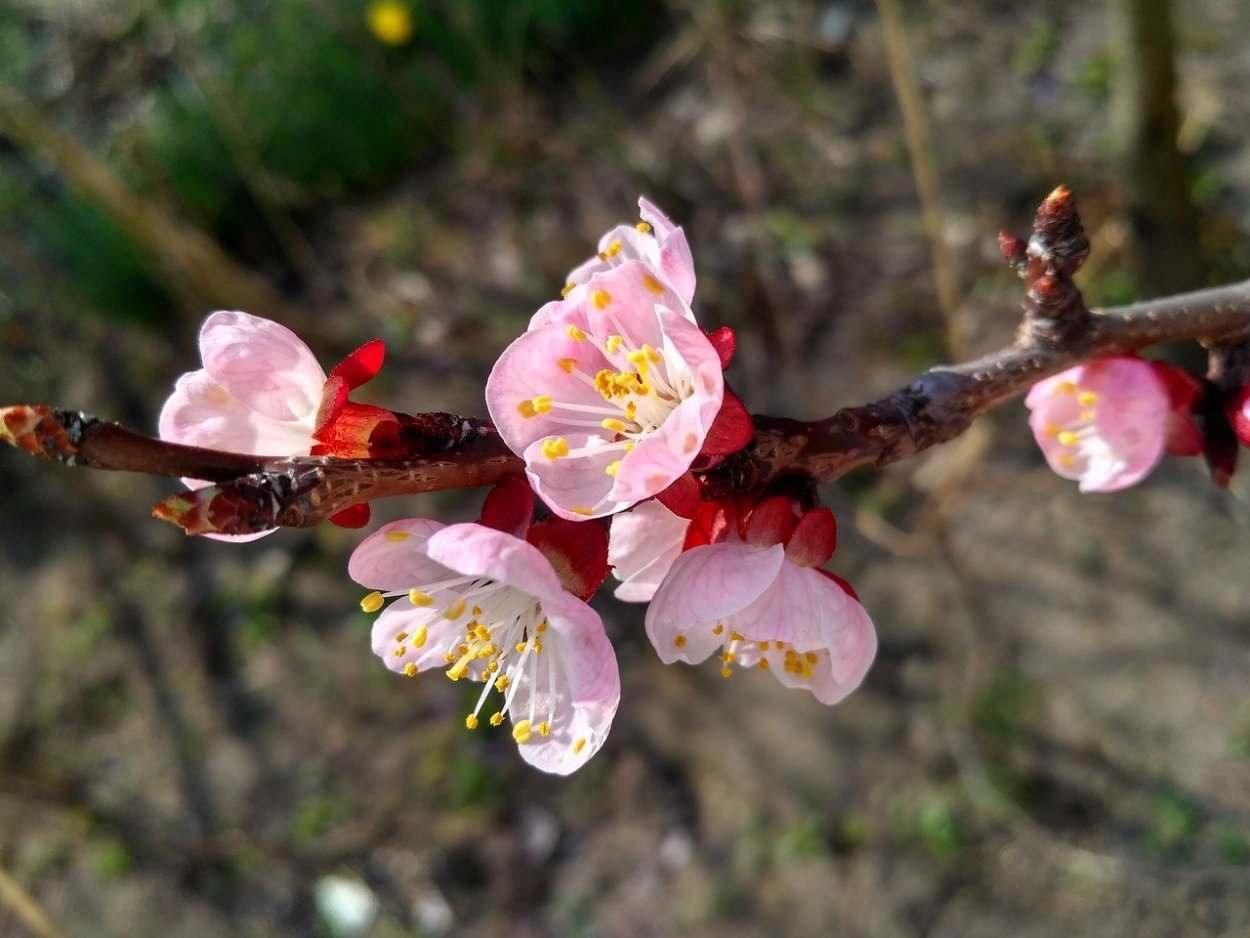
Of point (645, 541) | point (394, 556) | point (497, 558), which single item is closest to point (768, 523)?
point (645, 541)

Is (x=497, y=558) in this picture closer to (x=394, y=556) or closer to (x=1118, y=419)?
(x=394, y=556)

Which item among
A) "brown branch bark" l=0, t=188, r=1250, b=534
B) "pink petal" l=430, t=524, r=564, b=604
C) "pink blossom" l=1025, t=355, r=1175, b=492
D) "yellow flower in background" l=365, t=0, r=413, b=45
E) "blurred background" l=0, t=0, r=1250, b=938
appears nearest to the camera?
"brown branch bark" l=0, t=188, r=1250, b=534

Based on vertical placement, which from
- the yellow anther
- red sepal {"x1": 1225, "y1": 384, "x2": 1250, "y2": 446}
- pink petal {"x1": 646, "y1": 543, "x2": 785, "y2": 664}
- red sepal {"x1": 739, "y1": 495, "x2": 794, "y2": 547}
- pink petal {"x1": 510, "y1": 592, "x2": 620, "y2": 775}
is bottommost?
pink petal {"x1": 510, "y1": 592, "x2": 620, "y2": 775}

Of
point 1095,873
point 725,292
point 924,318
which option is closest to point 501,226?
point 725,292

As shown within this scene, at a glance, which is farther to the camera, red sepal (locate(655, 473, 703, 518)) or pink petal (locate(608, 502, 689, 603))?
pink petal (locate(608, 502, 689, 603))

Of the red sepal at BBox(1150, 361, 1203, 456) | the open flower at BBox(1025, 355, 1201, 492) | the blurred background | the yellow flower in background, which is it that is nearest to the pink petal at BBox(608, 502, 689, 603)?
the open flower at BBox(1025, 355, 1201, 492)

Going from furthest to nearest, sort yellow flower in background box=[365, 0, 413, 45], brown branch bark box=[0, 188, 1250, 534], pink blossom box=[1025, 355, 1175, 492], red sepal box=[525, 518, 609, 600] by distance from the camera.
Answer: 1. yellow flower in background box=[365, 0, 413, 45]
2. pink blossom box=[1025, 355, 1175, 492]
3. red sepal box=[525, 518, 609, 600]
4. brown branch bark box=[0, 188, 1250, 534]

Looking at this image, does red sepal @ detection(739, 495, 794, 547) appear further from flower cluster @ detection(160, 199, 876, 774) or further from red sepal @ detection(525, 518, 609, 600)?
red sepal @ detection(525, 518, 609, 600)

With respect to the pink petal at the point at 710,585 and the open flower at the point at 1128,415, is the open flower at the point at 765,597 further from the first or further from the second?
the open flower at the point at 1128,415

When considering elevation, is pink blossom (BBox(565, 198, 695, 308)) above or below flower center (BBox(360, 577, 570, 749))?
above
